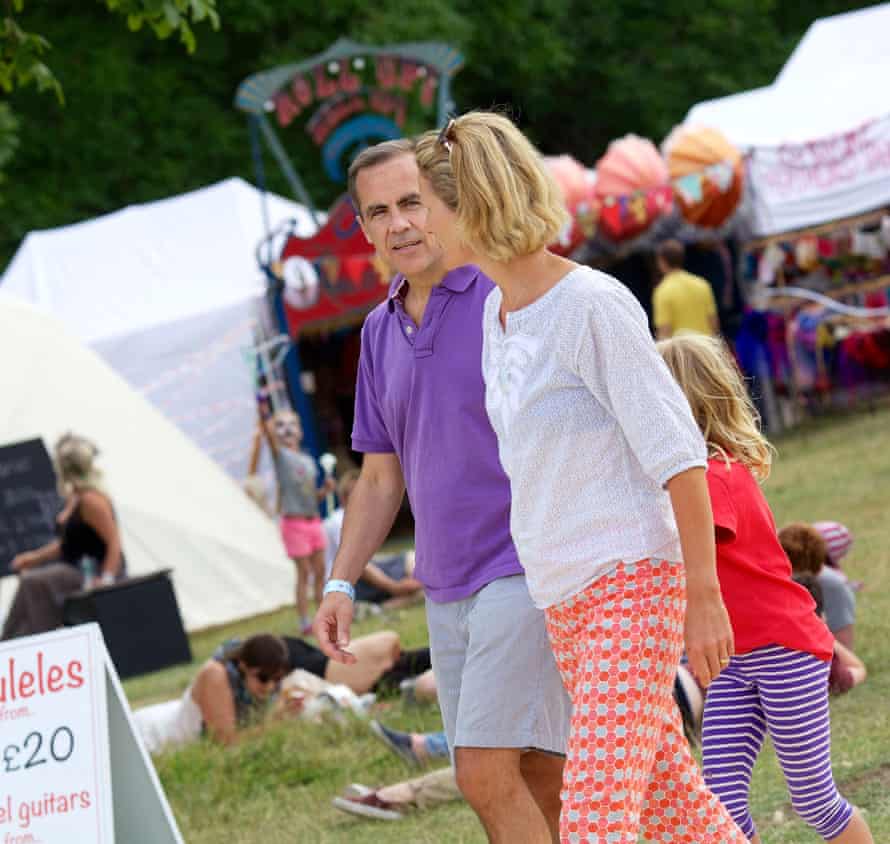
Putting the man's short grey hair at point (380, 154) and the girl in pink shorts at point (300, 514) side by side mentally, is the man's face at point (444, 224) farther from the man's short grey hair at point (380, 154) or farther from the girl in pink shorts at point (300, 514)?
the girl in pink shorts at point (300, 514)

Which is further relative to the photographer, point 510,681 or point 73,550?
point 73,550

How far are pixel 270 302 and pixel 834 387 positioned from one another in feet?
18.5

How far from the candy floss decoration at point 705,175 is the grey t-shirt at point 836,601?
34.4 feet

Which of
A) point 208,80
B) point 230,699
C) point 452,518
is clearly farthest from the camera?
point 208,80

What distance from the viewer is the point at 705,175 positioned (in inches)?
657

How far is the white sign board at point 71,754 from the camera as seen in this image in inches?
165

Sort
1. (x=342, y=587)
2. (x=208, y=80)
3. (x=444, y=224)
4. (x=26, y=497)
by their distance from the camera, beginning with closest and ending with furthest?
(x=444, y=224)
(x=342, y=587)
(x=26, y=497)
(x=208, y=80)

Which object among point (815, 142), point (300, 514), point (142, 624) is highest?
point (815, 142)

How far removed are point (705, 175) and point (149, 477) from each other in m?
6.18

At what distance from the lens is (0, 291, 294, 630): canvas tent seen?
13359 millimetres

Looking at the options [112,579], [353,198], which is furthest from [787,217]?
[353,198]

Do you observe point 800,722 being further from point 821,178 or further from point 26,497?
point 821,178

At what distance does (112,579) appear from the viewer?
1155 centimetres

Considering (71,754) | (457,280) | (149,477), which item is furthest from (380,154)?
(149,477)
